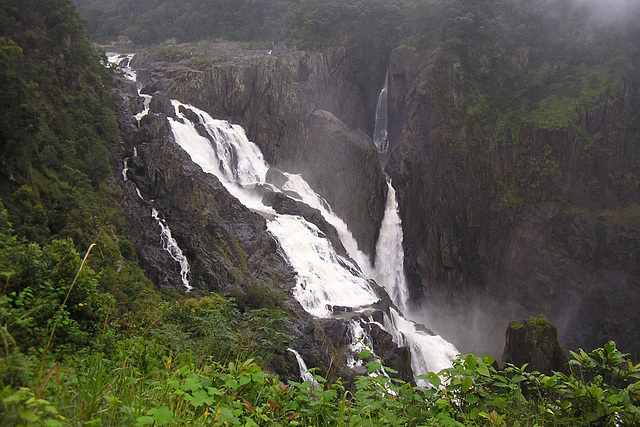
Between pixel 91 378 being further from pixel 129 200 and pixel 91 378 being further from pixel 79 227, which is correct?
pixel 129 200

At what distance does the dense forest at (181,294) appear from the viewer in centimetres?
304

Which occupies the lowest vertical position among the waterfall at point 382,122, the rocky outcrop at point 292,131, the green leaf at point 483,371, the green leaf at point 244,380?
the green leaf at point 244,380

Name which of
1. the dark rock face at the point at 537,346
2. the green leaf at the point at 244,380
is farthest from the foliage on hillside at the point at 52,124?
the dark rock face at the point at 537,346

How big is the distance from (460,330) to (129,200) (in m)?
23.5

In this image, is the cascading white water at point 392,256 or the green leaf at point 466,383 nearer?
the green leaf at point 466,383

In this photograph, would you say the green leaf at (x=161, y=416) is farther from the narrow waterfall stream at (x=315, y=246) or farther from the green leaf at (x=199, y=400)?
the narrow waterfall stream at (x=315, y=246)

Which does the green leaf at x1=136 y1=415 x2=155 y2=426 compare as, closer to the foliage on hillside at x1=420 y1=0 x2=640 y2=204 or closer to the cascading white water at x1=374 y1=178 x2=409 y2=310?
the cascading white water at x1=374 y1=178 x2=409 y2=310

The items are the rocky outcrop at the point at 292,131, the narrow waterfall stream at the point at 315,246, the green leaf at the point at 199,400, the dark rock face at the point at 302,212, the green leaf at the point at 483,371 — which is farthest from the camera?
the rocky outcrop at the point at 292,131

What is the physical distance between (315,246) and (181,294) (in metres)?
7.10

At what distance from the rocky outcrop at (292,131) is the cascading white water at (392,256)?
28.8 inches

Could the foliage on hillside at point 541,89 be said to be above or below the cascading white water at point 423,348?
above

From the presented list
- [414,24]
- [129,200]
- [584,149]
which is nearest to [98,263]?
[129,200]

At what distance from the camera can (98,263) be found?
1249 centimetres

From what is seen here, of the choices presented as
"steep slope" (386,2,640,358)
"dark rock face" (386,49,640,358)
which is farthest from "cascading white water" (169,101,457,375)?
"steep slope" (386,2,640,358)
